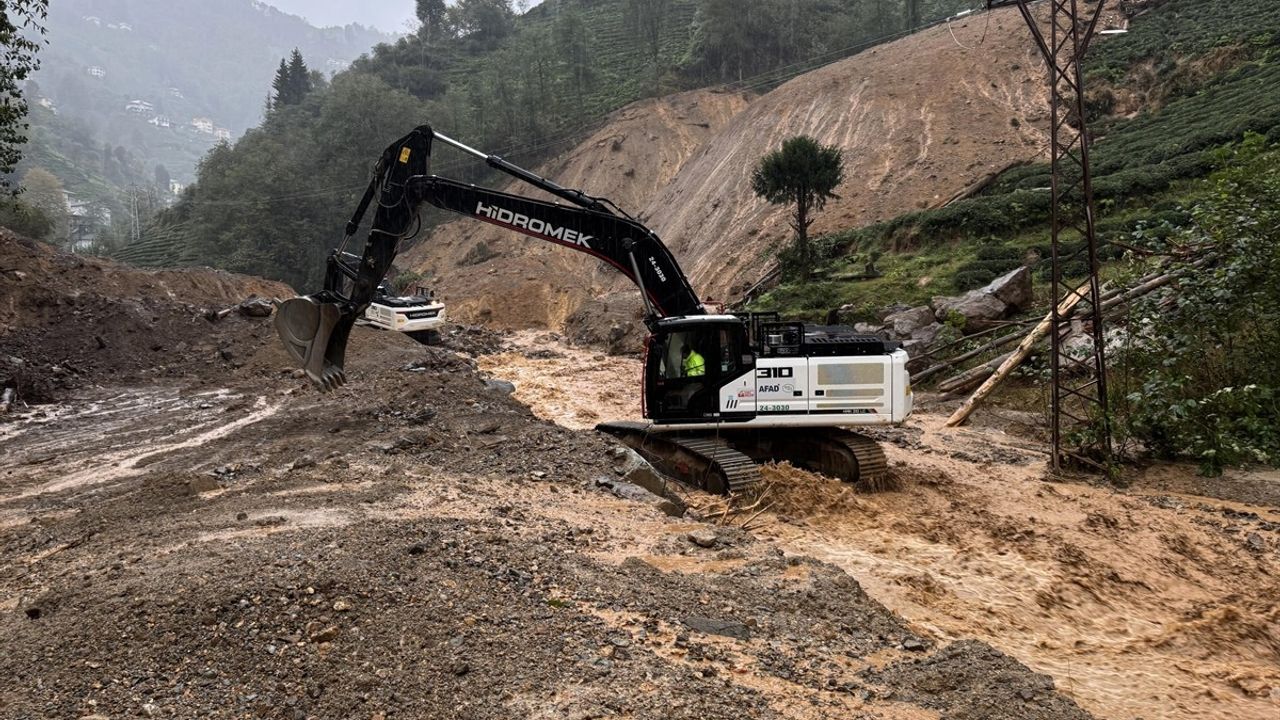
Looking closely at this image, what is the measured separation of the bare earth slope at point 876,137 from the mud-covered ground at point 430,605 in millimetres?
25036

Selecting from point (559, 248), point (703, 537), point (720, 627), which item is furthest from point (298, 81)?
point (720, 627)

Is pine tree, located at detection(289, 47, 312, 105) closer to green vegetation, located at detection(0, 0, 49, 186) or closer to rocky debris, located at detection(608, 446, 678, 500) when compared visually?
green vegetation, located at detection(0, 0, 49, 186)

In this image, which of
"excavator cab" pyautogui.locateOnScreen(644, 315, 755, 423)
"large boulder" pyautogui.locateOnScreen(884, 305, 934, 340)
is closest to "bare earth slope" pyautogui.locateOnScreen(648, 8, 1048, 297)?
"large boulder" pyautogui.locateOnScreen(884, 305, 934, 340)

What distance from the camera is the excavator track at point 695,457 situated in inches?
382

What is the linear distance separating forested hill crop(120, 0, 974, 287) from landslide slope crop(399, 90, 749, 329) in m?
3.97

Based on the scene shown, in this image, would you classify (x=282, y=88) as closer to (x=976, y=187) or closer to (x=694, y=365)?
(x=976, y=187)

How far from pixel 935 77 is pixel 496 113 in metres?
33.1

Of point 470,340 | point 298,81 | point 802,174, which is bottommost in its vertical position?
point 470,340

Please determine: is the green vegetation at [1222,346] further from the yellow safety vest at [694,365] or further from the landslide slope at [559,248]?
the landslide slope at [559,248]

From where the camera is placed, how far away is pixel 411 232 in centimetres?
1220

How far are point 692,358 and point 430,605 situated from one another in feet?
18.3

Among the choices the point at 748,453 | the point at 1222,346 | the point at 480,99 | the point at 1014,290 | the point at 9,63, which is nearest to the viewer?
the point at 748,453

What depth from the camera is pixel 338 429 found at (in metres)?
12.5

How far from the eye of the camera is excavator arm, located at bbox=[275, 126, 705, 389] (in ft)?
36.7
